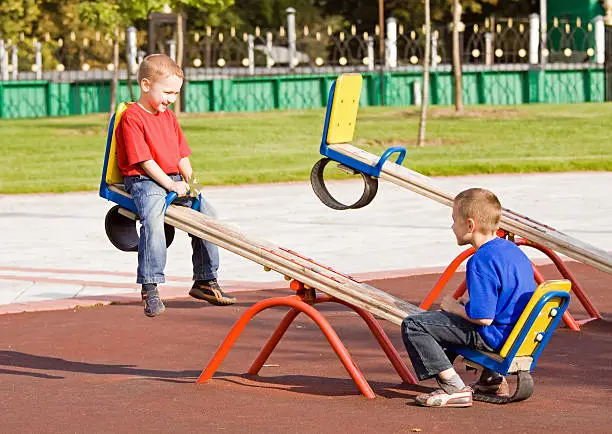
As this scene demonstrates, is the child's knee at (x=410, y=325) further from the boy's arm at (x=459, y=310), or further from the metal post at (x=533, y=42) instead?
the metal post at (x=533, y=42)

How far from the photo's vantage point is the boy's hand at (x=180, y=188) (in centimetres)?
702

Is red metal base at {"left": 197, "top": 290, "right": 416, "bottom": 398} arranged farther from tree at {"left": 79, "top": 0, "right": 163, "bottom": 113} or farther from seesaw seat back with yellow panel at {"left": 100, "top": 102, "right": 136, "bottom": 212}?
tree at {"left": 79, "top": 0, "right": 163, "bottom": 113}

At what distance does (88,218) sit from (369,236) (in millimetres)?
3361

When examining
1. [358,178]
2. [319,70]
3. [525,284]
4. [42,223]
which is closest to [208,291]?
[525,284]

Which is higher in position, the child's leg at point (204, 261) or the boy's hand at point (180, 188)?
the boy's hand at point (180, 188)

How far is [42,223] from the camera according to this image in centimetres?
1373

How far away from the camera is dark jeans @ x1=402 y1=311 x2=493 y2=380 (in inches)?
232

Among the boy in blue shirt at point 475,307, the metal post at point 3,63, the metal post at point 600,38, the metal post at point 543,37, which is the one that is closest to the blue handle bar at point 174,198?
the boy in blue shirt at point 475,307

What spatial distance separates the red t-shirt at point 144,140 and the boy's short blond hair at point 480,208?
6.28 ft

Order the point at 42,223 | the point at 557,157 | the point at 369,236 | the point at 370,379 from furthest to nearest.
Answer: the point at 557,157, the point at 42,223, the point at 369,236, the point at 370,379

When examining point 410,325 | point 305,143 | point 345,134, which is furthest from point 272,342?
point 305,143

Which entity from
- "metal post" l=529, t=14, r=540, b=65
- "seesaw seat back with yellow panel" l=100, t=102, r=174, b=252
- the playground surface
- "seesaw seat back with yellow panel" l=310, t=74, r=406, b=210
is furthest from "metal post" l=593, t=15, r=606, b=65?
"seesaw seat back with yellow panel" l=100, t=102, r=174, b=252

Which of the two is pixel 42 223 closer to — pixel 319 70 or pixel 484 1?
pixel 319 70

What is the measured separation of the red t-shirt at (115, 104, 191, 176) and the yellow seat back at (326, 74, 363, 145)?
0.95 metres
